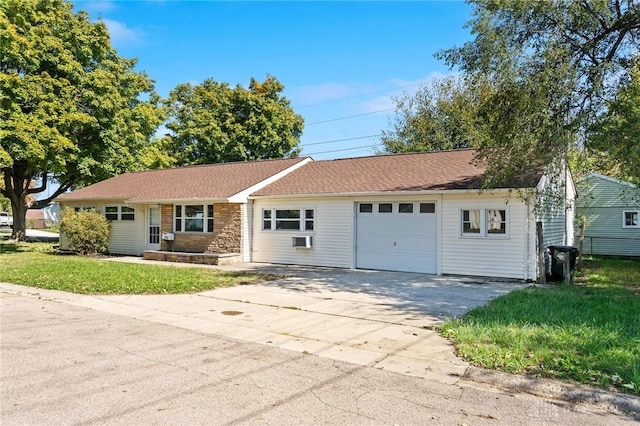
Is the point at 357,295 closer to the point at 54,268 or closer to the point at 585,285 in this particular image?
the point at 585,285

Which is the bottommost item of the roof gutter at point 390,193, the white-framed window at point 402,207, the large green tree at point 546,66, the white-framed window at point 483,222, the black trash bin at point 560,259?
the black trash bin at point 560,259

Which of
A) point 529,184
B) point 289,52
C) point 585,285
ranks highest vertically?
point 289,52

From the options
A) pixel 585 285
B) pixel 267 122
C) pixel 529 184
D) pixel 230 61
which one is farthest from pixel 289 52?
pixel 267 122

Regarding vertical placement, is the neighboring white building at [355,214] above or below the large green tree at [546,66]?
below

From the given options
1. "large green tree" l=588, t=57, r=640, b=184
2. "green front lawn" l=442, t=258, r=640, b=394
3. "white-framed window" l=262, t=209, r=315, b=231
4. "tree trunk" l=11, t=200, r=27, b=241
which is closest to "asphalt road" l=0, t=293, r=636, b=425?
"green front lawn" l=442, t=258, r=640, b=394

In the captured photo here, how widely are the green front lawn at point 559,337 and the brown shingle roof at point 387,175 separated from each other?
476 cm

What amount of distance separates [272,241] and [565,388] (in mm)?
13529

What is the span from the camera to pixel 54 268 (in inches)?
571

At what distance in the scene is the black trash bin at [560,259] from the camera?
1245 cm

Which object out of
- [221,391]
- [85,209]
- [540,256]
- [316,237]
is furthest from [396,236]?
[85,209]

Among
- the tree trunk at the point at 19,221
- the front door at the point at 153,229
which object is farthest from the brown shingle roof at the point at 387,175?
the tree trunk at the point at 19,221

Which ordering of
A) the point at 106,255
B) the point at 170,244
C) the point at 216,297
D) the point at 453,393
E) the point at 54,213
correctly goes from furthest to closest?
the point at 54,213
the point at 106,255
the point at 170,244
the point at 216,297
the point at 453,393

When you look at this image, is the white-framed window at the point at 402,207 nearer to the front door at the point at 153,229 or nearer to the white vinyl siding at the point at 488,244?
the white vinyl siding at the point at 488,244

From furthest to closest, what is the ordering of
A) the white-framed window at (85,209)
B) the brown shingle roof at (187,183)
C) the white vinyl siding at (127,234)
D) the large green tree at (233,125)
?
the large green tree at (233,125), the white-framed window at (85,209), the white vinyl siding at (127,234), the brown shingle roof at (187,183)
